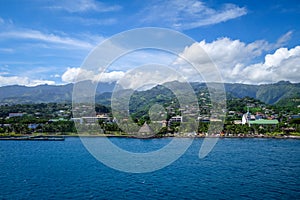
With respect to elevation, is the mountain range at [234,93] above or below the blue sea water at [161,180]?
above

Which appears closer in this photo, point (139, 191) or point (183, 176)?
point (139, 191)

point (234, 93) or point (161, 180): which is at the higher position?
point (234, 93)

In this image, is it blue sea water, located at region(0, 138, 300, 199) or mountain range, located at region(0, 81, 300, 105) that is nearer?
blue sea water, located at region(0, 138, 300, 199)

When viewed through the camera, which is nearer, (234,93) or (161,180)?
(161,180)

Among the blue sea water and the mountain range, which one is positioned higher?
the mountain range

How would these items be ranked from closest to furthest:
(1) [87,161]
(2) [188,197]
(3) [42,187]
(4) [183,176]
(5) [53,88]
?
1. (2) [188,197]
2. (3) [42,187]
3. (4) [183,176]
4. (1) [87,161]
5. (5) [53,88]

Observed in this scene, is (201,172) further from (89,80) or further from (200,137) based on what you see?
(200,137)

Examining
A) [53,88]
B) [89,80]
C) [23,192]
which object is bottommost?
[23,192]

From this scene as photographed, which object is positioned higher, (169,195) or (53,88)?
(53,88)

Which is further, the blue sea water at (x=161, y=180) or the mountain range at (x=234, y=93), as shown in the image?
the mountain range at (x=234, y=93)

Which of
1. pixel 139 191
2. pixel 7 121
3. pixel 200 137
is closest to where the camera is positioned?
pixel 139 191

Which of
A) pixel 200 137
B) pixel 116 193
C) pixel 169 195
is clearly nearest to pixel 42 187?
pixel 116 193
